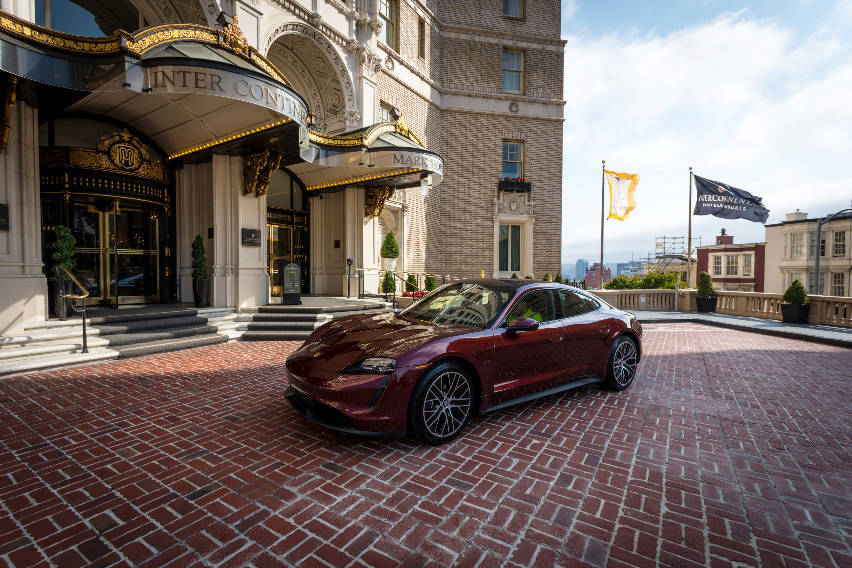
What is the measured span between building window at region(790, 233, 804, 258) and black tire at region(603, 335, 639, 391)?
3707 centimetres

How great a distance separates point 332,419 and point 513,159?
18.9m

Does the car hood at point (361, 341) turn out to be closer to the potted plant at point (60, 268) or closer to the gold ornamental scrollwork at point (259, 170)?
the potted plant at point (60, 268)

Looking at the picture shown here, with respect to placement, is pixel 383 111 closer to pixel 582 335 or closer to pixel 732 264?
pixel 582 335

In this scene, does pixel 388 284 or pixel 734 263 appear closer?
pixel 388 284

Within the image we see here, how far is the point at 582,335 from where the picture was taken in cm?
488

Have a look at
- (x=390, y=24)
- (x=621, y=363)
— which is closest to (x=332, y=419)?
(x=621, y=363)

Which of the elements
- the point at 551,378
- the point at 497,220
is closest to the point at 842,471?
the point at 551,378

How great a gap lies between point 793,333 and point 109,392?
573 inches

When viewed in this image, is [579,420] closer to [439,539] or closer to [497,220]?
[439,539]

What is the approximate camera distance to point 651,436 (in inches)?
154

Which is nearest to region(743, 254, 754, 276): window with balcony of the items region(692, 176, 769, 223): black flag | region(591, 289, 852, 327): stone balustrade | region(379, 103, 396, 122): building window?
region(692, 176, 769, 223): black flag

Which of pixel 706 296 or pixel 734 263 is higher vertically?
pixel 734 263

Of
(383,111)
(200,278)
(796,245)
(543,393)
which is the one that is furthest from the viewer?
(796,245)

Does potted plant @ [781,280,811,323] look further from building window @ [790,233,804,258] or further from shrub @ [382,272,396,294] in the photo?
building window @ [790,233,804,258]
